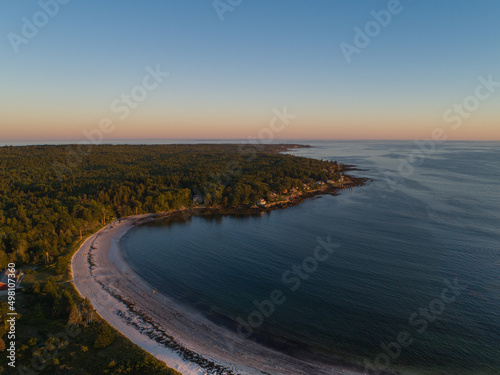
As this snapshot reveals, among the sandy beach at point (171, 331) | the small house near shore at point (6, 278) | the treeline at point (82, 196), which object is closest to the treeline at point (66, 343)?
the sandy beach at point (171, 331)

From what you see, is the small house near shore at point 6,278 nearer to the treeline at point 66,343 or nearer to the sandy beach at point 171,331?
the treeline at point 66,343

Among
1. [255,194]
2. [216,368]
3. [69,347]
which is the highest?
[255,194]

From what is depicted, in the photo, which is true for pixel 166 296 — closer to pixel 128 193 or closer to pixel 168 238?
pixel 168 238

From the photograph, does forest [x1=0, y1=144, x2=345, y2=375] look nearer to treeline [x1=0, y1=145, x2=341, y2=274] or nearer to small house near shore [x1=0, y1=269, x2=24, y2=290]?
treeline [x1=0, y1=145, x2=341, y2=274]

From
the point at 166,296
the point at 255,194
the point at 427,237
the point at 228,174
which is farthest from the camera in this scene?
the point at 228,174

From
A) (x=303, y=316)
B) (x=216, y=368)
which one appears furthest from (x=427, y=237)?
(x=216, y=368)

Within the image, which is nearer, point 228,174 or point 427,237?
point 427,237

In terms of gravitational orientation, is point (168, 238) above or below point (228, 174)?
below
